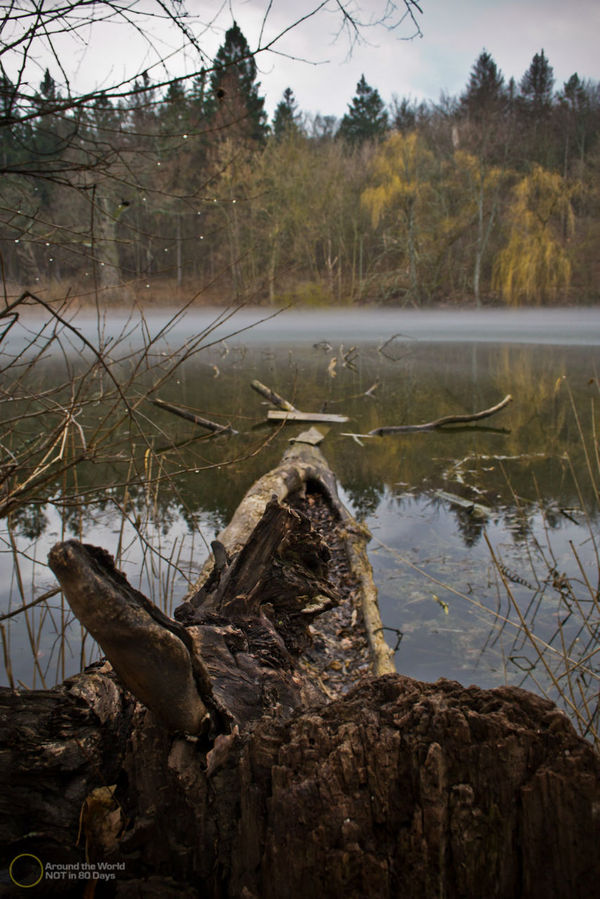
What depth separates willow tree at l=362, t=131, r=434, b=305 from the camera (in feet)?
97.1

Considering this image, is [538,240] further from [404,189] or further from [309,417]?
[309,417]

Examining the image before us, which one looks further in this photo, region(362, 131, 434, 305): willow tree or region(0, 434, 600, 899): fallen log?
region(362, 131, 434, 305): willow tree

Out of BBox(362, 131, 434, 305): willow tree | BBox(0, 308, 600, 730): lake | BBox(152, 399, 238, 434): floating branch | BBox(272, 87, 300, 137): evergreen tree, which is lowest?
BBox(0, 308, 600, 730): lake

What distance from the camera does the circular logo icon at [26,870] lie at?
4.28 ft

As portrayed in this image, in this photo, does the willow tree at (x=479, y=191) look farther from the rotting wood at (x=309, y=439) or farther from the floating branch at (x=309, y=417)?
the rotting wood at (x=309, y=439)

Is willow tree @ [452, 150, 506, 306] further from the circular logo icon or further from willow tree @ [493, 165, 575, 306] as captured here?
the circular logo icon

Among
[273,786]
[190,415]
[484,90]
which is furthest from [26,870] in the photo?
[484,90]

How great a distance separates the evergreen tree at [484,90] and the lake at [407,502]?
77.8ft

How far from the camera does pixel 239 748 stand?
4.75 ft

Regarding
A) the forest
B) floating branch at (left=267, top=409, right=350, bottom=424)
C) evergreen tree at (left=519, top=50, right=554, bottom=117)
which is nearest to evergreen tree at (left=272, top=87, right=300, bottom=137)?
the forest

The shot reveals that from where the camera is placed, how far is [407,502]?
6.23 metres

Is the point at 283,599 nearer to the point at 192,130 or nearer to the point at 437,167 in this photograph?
A: the point at 192,130

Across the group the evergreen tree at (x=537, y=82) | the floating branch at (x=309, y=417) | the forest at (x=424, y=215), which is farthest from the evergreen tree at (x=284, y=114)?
the floating branch at (x=309, y=417)

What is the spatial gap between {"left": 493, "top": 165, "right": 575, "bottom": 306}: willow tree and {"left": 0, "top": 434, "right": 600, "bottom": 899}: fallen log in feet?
86.4
